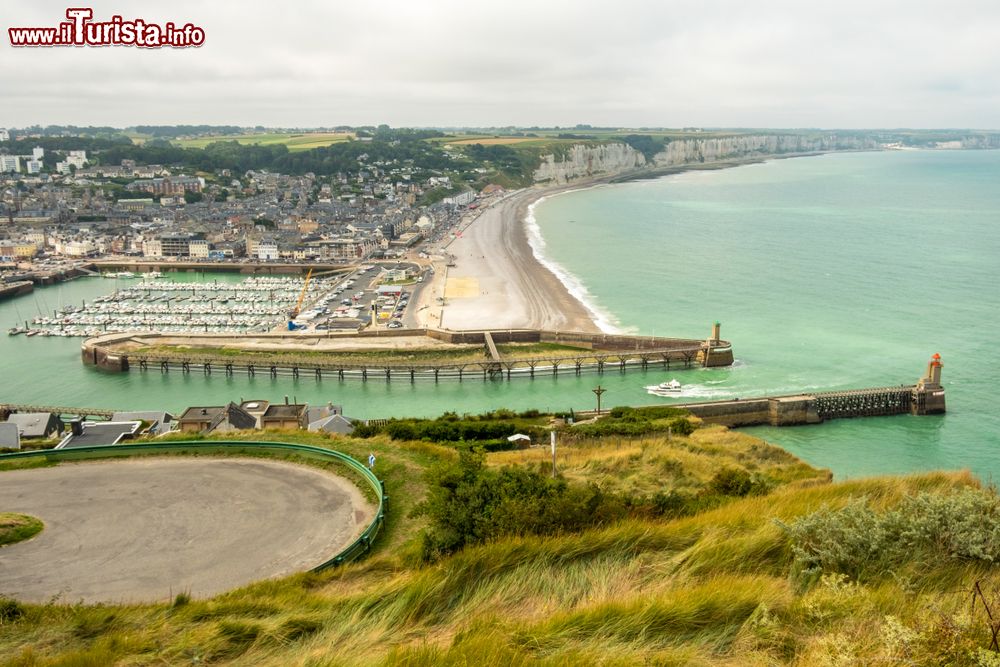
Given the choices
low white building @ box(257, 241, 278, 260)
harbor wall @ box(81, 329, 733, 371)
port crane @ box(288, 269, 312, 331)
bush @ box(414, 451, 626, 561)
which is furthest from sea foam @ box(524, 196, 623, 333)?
bush @ box(414, 451, 626, 561)

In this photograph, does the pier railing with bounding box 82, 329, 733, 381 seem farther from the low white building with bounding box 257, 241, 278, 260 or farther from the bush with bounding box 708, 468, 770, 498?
the low white building with bounding box 257, 241, 278, 260

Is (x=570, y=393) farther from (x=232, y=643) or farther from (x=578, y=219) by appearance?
(x=578, y=219)

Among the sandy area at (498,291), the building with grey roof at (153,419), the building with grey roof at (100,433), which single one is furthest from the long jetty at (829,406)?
the building with grey roof at (100,433)

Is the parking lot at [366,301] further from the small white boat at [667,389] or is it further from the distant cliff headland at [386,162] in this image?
the distant cliff headland at [386,162]

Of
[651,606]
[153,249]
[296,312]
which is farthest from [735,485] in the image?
[153,249]

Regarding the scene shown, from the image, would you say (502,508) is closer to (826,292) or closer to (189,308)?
(189,308)
